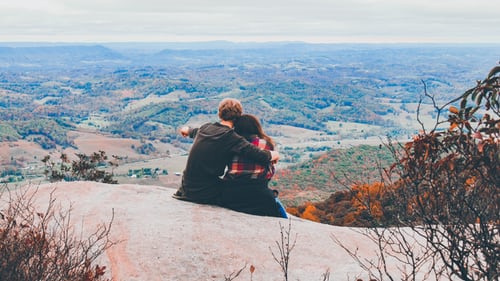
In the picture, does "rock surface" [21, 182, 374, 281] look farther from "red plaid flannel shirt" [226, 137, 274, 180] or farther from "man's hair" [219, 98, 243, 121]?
"man's hair" [219, 98, 243, 121]

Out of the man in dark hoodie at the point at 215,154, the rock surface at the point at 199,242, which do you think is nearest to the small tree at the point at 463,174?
the rock surface at the point at 199,242

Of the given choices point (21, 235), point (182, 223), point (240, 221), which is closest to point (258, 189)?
point (240, 221)

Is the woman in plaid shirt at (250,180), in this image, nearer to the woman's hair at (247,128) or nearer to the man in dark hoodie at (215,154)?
the woman's hair at (247,128)

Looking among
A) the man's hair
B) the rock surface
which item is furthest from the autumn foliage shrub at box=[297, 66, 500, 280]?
the man's hair

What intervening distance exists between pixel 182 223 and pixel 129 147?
154 metres

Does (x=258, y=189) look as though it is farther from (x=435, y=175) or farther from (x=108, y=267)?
(x=435, y=175)

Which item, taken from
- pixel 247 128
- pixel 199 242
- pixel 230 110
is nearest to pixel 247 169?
pixel 247 128

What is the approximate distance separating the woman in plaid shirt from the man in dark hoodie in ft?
0.38

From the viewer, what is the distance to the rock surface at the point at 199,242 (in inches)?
217

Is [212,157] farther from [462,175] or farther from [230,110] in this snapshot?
[462,175]

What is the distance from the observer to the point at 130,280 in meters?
5.14

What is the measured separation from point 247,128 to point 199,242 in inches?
80.6

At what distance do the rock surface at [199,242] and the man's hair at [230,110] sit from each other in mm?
1389

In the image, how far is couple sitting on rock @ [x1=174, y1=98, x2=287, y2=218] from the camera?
279 inches
